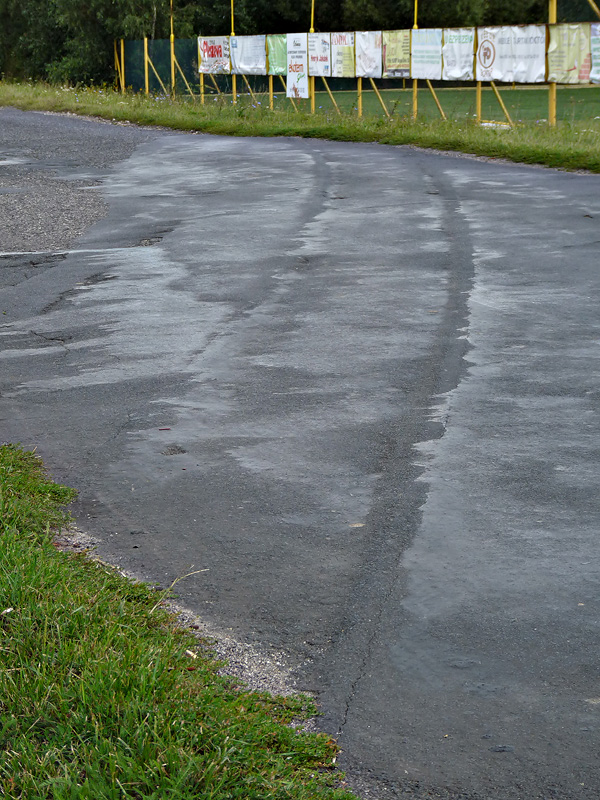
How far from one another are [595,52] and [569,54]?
78 centimetres

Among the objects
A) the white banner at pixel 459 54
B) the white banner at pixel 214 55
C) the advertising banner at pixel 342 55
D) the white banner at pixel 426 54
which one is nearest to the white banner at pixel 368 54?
the advertising banner at pixel 342 55

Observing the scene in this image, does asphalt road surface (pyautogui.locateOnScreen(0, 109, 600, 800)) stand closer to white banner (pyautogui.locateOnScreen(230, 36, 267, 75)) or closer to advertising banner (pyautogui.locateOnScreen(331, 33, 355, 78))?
advertising banner (pyautogui.locateOnScreen(331, 33, 355, 78))

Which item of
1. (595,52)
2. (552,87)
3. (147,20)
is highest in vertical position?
(147,20)

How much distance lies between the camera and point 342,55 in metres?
29.8

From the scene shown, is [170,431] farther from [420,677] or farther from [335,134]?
[335,134]

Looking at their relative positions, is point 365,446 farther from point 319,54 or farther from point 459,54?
point 319,54

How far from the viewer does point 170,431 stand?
21.3ft

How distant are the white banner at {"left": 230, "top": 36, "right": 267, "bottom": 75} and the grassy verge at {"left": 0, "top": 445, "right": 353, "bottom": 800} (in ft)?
102

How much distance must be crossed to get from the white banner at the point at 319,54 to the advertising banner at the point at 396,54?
2594 millimetres

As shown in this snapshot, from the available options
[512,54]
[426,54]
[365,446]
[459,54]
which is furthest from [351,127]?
[365,446]

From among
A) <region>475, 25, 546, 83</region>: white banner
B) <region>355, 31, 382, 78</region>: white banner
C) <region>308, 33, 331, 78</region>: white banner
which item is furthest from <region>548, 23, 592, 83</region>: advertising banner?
<region>308, 33, 331, 78</region>: white banner

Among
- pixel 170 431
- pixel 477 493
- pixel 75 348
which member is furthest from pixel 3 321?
pixel 477 493

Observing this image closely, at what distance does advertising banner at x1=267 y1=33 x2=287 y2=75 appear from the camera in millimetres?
32250

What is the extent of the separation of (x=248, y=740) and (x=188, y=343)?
541 centimetres
